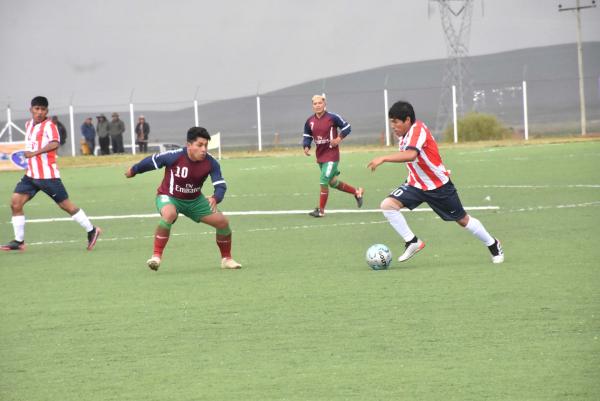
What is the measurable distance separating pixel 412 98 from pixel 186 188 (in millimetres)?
46698

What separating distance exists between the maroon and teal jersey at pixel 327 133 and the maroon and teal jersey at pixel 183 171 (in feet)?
26.8

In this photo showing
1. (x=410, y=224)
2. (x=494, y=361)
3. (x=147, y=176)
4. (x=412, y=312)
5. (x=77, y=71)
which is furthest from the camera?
(x=77, y=71)

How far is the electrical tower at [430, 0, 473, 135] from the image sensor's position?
60.1m

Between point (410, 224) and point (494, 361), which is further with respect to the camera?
point (410, 224)

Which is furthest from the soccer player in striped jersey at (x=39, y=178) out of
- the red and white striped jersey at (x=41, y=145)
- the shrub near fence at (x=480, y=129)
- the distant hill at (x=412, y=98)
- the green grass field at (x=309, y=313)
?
the distant hill at (x=412, y=98)

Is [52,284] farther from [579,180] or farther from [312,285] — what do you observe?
[579,180]

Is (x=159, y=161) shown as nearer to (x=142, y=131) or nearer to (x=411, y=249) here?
(x=411, y=249)

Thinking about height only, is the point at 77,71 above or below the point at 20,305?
above

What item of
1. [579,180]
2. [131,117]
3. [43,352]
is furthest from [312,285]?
[131,117]

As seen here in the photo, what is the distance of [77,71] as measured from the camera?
59469 mm

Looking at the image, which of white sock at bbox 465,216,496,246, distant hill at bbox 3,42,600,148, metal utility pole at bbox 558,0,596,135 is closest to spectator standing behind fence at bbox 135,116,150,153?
distant hill at bbox 3,42,600,148

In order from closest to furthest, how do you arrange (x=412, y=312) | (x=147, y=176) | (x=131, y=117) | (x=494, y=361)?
(x=494, y=361) < (x=412, y=312) < (x=147, y=176) < (x=131, y=117)

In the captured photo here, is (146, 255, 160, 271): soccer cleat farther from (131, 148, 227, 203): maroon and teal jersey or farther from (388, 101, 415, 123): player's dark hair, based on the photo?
(388, 101, 415, 123): player's dark hair

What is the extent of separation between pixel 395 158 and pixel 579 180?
13.7 meters
